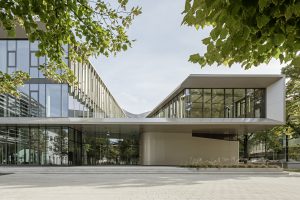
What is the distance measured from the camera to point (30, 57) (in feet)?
107

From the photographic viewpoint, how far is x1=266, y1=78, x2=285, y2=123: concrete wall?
30125mm

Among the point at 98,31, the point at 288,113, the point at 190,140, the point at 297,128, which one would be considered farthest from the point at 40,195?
the point at 297,128

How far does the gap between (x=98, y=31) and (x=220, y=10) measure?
3380 mm

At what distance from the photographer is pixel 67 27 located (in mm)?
7176

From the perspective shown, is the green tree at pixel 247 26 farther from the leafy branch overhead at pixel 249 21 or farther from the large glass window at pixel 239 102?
the large glass window at pixel 239 102

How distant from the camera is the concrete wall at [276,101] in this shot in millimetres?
30125

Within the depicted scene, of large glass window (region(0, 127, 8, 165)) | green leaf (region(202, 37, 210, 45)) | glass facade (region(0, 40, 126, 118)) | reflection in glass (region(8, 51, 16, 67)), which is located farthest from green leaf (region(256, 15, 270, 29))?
large glass window (region(0, 127, 8, 165))

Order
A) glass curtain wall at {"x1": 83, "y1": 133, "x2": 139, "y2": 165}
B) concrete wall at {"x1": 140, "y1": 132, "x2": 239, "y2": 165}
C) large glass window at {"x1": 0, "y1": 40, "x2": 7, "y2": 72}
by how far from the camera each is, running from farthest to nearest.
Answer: glass curtain wall at {"x1": 83, "y1": 133, "x2": 139, "y2": 165} < concrete wall at {"x1": 140, "y1": 132, "x2": 239, "y2": 165} < large glass window at {"x1": 0, "y1": 40, "x2": 7, "y2": 72}

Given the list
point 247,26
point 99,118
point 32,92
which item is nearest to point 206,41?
point 247,26

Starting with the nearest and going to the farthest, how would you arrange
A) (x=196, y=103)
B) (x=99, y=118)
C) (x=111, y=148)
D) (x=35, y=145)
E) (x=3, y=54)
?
(x=99, y=118)
(x=3, y=54)
(x=35, y=145)
(x=196, y=103)
(x=111, y=148)

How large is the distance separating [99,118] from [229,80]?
10.5 meters

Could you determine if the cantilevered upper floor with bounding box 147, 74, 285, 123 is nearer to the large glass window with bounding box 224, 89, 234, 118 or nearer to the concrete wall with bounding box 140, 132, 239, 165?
the large glass window with bounding box 224, 89, 234, 118

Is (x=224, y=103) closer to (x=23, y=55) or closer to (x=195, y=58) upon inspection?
(x=23, y=55)

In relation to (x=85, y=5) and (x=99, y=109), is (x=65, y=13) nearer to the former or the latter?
(x=85, y=5)
